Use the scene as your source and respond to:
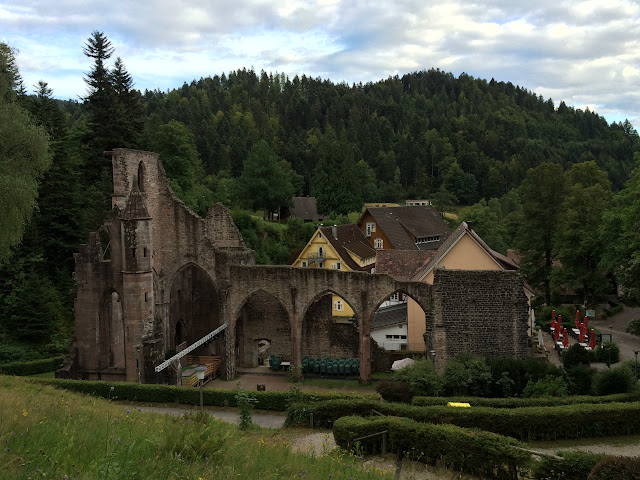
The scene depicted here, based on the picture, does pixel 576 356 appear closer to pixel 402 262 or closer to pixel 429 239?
pixel 402 262

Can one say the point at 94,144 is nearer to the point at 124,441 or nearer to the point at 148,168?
the point at 148,168

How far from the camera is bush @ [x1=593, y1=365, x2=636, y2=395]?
22438 millimetres

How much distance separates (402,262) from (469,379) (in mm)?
13464

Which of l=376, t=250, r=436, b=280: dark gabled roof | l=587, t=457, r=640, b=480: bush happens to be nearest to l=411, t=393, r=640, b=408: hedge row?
l=587, t=457, r=640, b=480: bush

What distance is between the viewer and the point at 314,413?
70.2 feet

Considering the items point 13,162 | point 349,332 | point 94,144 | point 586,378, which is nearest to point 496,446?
point 586,378

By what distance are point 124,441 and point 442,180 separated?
355 feet

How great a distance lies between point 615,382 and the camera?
2255 cm

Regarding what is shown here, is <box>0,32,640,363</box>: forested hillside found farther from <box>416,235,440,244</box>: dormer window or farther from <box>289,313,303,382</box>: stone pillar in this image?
<box>289,313,303,382</box>: stone pillar

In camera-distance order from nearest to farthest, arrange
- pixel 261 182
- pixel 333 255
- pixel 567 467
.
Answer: pixel 567 467 < pixel 333 255 < pixel 261 182

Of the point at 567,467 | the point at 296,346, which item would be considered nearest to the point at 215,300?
the point at 296,346

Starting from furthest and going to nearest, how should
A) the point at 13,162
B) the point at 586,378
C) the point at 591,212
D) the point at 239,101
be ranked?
the point at 239,101 < the point at 591,212 < the point at 13,162 < the point at 586,378

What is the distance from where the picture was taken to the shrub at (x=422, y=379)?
23.9m

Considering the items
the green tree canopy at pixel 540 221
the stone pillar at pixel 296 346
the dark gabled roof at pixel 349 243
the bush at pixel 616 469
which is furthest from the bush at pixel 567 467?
the dark gabled roof at pixel 349 243
